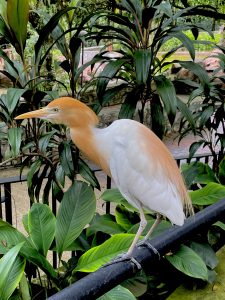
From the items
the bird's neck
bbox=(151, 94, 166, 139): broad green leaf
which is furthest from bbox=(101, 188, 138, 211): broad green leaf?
the bird's neck

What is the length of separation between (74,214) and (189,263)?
1.80 feet

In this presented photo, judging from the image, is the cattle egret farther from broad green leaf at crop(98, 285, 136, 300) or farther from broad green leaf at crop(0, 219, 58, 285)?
broad green leaf at crop(0, 219, 58, 285)

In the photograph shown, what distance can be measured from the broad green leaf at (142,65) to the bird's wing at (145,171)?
1.48 feet

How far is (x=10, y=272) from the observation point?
1.43m

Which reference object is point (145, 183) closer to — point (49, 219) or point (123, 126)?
point (123, 126)

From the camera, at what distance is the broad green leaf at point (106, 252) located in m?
1.52

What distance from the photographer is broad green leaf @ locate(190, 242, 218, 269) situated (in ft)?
6.07

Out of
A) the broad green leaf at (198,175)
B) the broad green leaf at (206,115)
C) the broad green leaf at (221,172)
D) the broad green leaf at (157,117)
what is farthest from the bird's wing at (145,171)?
the broad green leaf at (221,172)

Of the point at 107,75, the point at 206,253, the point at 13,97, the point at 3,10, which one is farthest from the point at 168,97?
the point at 206,253

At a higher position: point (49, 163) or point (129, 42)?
point (129, 42)

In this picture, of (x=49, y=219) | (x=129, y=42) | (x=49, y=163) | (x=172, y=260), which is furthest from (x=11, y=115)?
(x=172, y=260)

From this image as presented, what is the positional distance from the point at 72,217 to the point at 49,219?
0.12m

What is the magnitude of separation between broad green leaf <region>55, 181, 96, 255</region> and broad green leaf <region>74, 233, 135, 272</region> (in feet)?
0.45

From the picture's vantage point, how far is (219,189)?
2.02m
